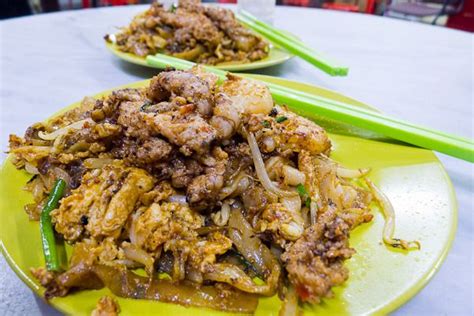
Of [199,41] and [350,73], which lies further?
[350,73]

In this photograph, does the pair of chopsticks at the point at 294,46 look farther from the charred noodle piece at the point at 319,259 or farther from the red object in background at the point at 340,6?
the red object in background at the point at 340,6

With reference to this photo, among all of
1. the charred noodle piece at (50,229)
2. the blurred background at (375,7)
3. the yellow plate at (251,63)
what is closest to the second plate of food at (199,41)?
the yellow plate at (251,63)

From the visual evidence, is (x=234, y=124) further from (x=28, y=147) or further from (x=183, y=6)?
(x=183, y=6)

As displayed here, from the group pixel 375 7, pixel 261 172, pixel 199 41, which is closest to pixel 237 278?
pixel 261 172

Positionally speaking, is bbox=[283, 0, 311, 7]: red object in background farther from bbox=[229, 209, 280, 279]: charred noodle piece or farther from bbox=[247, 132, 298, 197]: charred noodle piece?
bbox=[229, 209, 280, 279]: charred noodle piece

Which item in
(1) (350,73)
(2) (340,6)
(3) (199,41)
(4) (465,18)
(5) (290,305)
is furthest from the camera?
(2) (340,6)

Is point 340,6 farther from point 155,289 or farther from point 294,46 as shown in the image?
point 155,289

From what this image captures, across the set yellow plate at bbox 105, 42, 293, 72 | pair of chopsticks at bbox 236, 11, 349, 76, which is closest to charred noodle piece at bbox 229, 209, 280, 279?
pair of chopsticks at bbox 236, 11, 349, 76
